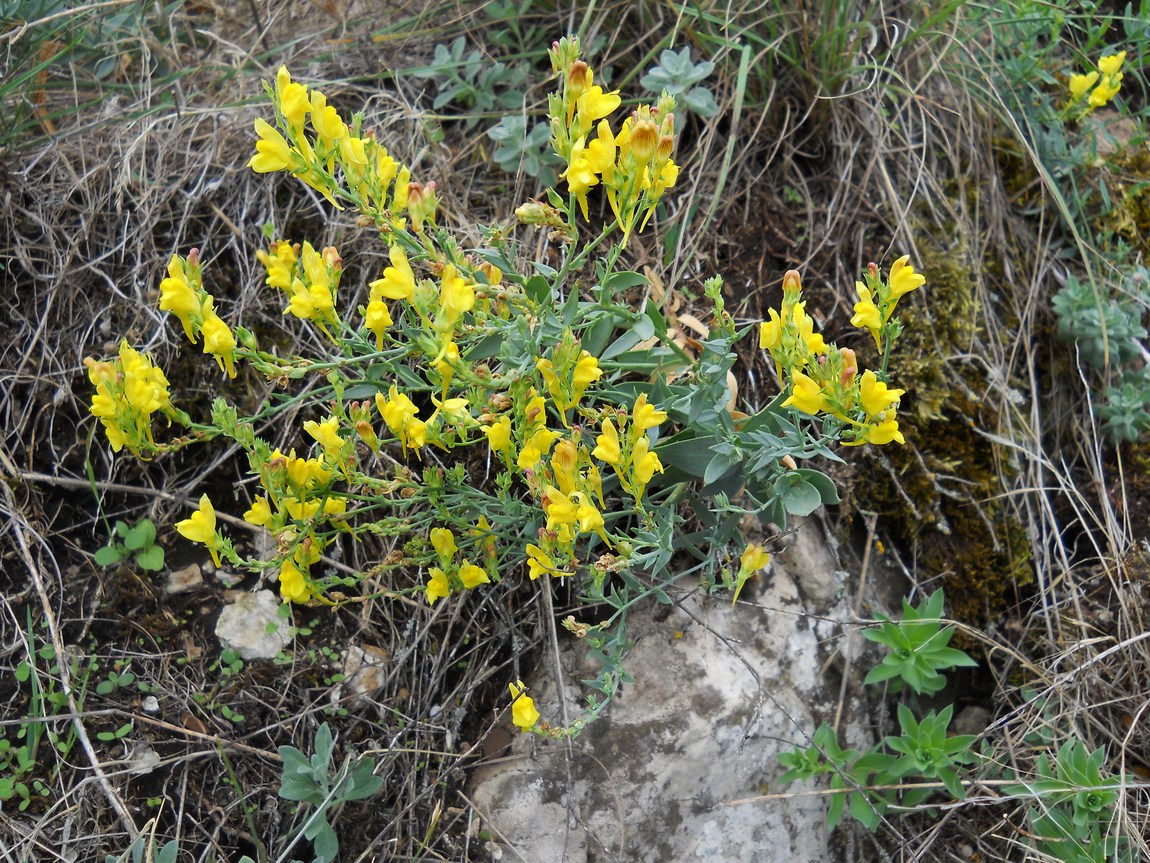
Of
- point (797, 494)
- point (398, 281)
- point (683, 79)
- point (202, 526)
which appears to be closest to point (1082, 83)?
point (683, 79)

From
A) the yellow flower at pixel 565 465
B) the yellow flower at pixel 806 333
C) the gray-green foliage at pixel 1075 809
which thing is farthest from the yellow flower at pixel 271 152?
the gray-green foliage at pixel 1075 809

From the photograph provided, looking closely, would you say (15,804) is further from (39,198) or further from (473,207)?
(473,207)

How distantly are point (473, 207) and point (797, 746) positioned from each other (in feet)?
5.16

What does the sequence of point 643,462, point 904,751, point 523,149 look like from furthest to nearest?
point 523,149, point 904,751, point 643,462

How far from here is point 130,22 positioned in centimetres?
282

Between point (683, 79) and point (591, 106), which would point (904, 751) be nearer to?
point (591, 106)

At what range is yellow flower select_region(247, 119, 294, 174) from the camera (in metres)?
1.71

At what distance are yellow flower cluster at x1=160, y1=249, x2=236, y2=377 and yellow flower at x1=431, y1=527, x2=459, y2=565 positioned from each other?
50 cm

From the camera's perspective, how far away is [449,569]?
1.97 metres

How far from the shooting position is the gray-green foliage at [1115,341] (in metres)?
2.45

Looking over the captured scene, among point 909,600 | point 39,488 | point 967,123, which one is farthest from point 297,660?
point 967,123

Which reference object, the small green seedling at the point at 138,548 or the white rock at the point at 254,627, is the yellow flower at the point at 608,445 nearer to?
the white rock at the point at 254,627

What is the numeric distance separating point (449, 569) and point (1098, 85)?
2.25m

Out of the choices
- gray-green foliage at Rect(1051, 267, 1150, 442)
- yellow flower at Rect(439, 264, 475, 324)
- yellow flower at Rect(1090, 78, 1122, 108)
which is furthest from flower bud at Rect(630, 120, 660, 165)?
yellow flower at Rect(1090, 78, 1122, 108)
